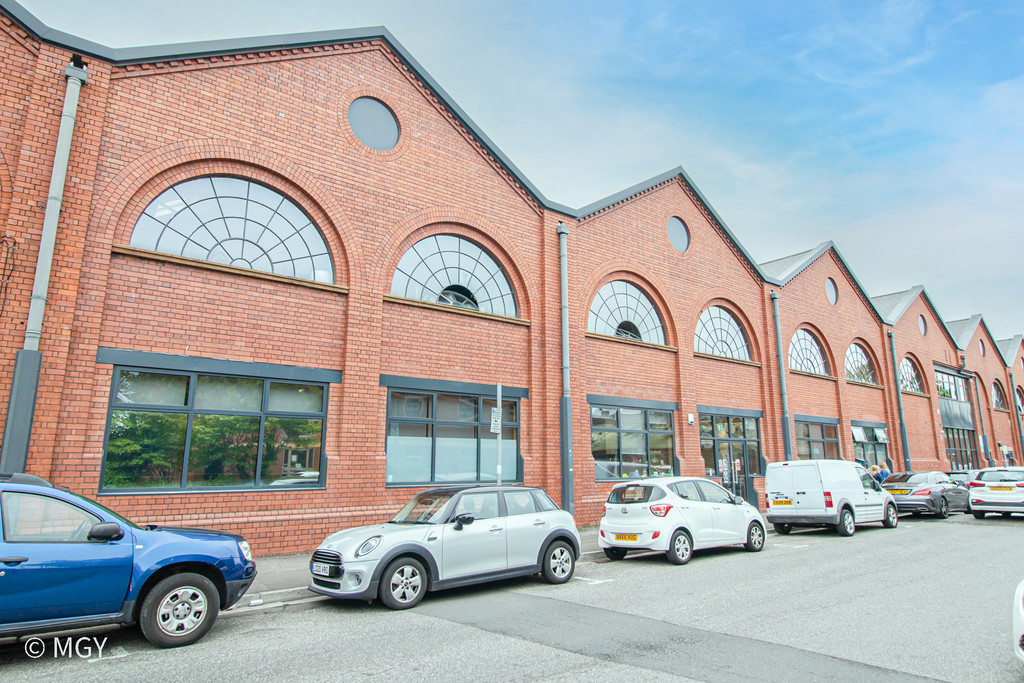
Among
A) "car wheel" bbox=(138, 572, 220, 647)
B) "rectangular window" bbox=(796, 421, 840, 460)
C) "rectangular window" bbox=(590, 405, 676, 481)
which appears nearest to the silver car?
"car wheel" bbox=(138, 572, 220, 647)

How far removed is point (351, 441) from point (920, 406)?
98.9 feet

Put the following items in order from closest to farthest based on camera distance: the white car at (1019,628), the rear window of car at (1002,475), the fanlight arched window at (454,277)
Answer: the white car at (1019,628) → the fanlight arched window at (454,277) → the rear window of car at (1002,475)

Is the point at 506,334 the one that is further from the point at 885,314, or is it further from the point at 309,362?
the point at 885,314

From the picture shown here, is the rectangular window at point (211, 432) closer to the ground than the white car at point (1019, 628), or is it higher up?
higher up

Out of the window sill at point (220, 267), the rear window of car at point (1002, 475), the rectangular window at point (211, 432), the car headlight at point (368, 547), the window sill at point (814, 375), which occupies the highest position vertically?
the window sill at point (814, 375)

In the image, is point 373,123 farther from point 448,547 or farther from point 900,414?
point 900,414

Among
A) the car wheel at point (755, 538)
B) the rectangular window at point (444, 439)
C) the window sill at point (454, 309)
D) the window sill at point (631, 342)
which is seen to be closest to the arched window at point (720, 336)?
the window sill at point (631, 342)

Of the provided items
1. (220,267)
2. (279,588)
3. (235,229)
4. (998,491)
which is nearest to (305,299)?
(220,267)

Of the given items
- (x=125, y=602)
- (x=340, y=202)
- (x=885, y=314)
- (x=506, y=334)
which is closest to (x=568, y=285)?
(x=506, y=334)

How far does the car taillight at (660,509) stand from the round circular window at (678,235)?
36.2ft

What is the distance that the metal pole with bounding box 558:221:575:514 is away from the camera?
1487cm

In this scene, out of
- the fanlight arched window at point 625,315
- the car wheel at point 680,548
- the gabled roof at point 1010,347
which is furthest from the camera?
the gabled roof at point 1010,347

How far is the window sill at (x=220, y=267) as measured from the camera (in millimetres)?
10414

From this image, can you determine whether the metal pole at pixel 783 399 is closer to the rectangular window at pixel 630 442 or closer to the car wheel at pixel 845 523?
the rectangular window at pixel 630 442
